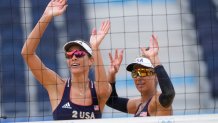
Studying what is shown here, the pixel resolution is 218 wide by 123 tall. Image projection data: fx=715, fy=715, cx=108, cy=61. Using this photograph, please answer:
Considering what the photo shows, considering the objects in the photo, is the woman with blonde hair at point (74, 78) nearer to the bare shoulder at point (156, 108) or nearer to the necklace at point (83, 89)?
the necklace at point (83, 89)

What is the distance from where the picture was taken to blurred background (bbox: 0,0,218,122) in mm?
5051

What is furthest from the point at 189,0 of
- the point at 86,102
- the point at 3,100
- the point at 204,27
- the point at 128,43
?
the point at 3,100

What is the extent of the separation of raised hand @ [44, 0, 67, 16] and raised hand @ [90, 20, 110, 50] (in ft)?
0.86

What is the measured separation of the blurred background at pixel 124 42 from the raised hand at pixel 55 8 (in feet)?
1.12

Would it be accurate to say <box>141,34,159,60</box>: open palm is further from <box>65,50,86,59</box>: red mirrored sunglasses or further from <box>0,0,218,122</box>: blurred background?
<box>0,0,218,122</box>: blurred background

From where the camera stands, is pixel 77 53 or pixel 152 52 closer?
pixel 152 52

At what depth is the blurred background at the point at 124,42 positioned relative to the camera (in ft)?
16.6

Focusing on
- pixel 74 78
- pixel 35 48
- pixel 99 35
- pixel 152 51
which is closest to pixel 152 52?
pixel 152 51

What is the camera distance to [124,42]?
512cm

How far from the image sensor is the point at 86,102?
460cm

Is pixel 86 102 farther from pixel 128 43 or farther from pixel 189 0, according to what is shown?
pixel 189 0

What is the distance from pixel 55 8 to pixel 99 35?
1.16ft

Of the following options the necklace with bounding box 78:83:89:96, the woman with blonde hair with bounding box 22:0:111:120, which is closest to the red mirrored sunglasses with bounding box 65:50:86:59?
the woman with blonde hair with bounding box 22:0:111:120

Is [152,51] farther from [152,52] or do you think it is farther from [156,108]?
[156,108]
